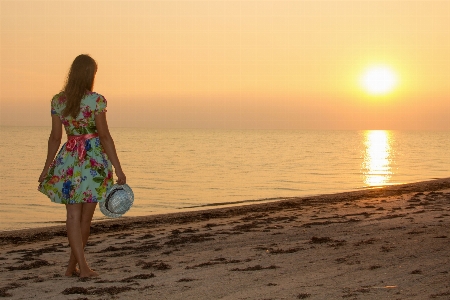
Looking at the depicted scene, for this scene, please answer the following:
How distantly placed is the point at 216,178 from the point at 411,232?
27256mm

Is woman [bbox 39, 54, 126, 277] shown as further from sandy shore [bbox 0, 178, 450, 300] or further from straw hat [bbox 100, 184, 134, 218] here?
sandy shore [bbox 0, 178, 450, 300]

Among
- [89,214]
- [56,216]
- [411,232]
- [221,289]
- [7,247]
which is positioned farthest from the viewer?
[56,216]

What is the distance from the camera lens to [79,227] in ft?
21.2

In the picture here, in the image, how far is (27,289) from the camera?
6.37 m

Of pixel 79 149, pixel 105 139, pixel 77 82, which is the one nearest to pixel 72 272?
pixel 79 149

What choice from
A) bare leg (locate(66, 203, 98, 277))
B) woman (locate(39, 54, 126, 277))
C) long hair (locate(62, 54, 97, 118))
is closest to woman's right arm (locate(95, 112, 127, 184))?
woman (locate(39, 54, 126, 277))

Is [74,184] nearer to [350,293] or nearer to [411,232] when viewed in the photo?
[350,293]

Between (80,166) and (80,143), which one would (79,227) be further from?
(80,143)

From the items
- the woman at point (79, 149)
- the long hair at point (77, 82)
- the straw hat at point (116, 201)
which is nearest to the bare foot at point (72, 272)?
the woman at point (79, 149)

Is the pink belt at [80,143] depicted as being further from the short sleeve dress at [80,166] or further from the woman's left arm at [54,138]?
the woman's left arm at [54,138]

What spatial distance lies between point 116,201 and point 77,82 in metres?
1.26

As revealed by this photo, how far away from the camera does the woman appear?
6.21 m

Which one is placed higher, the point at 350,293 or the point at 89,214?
the point at 89,214

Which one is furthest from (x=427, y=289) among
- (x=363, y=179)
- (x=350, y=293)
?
(x=363, y=179)
